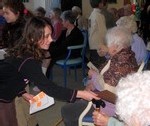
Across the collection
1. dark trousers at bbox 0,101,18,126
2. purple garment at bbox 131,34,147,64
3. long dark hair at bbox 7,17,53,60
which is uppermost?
long dark hair at bbox 7,17,53,60

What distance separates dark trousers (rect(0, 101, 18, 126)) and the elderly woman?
0.60 meters

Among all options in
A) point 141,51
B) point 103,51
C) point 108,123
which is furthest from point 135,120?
point 141,51

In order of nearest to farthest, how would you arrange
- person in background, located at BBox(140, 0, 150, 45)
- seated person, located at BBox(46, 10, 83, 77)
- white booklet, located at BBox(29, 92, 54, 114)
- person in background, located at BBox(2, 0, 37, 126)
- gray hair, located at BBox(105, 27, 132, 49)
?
white booklet, located at BBox(29, 92, 54, 114) < gray hair, located at BBox(105, 27, 132, 49) < person in background, located at BBox(2, 0, 37, 126) < seated person, located at BBox(46, 10, 83, 77) < person in background, located at BBox(140, 0, 150, 45)

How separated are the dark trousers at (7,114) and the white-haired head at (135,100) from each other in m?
1.00

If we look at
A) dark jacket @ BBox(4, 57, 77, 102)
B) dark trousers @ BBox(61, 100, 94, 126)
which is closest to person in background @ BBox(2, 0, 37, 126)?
dark trousers @ BBox(61, 100, 94, 126)

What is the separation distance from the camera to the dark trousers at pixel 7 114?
243 cm

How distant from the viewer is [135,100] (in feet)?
5.27

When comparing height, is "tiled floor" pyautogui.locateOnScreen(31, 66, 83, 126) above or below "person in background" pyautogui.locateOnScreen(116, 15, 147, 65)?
below

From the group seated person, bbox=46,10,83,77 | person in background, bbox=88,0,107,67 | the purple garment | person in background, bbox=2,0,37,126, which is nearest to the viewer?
person in background, bbox=2,0,37,126

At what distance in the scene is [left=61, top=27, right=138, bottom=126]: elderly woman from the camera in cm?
275

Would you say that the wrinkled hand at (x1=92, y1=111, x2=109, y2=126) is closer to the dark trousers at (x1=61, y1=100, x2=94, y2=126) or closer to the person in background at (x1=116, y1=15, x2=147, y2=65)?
the dark trousers at (x1=61, y1=100, x2=94, y2=126)

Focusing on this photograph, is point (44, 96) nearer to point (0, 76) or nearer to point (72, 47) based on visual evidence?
point (0, 76)

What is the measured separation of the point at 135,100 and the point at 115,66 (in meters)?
1.17

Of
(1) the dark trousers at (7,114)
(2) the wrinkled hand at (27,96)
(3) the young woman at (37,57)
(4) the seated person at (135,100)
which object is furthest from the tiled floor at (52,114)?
(4) the seated person at (135,100)
